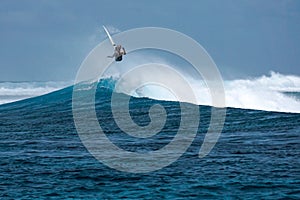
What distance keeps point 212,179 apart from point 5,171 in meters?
10.6

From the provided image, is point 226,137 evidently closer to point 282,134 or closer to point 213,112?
point 282,134

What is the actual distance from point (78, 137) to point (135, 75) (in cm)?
5318

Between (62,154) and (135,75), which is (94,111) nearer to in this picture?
(62,154)

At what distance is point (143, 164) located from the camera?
33.7m

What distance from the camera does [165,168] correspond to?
32.6 meters

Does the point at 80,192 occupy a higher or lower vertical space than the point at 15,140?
lower

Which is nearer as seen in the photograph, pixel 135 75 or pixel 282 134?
pixel 282 134

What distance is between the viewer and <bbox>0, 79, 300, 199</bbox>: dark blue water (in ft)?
89.5

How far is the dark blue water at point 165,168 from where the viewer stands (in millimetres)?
27266

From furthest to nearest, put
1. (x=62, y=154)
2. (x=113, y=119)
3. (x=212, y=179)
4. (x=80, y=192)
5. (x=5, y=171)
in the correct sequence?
(x=113, y=119) → (x=62, y=154) → (x=5, y=171) → (x=212, y=179) → (x=80, y=192)

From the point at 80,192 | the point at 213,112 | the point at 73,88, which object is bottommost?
the point at 80,192

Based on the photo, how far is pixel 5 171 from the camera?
32.6 metres

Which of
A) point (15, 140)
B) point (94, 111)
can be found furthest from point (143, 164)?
point (94, 111)

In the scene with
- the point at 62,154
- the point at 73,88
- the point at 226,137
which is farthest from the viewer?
the point at 73,88
